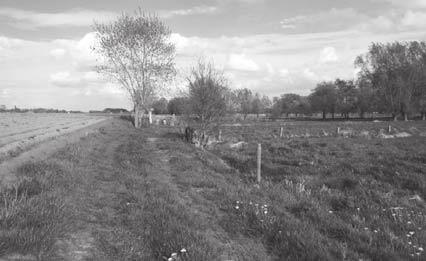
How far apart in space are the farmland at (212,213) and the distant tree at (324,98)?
9765 centimetres

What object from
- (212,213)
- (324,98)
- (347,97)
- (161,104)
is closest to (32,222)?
(212,213)

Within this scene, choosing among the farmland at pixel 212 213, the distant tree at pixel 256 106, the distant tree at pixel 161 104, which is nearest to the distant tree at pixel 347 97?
the distant tree at pixel 256 106

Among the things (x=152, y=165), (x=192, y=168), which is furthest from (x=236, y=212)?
(x=152, y=165)

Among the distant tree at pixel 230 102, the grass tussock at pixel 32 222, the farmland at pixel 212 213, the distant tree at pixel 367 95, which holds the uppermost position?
the distant tree at pixel 367 95

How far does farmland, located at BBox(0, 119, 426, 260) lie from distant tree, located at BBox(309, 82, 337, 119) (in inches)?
3844

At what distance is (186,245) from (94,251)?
4.35ft

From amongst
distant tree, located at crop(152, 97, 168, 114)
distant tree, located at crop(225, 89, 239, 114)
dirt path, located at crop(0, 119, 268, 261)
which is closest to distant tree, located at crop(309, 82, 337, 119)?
distant tree, located at crop(152, 97, 168, 114)

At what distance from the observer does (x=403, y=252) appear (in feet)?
17.7

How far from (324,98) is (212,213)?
105385 millimetres

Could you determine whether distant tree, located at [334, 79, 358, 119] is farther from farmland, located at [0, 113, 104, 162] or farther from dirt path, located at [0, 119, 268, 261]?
dirt path, located at [0, 119, 268, 261]

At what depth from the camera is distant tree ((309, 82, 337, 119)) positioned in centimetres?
10581

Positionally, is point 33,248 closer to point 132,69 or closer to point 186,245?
point 186,245

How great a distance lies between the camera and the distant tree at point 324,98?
105812mm

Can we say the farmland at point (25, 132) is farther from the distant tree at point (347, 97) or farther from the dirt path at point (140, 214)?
the distant tree at point (347, 97)
